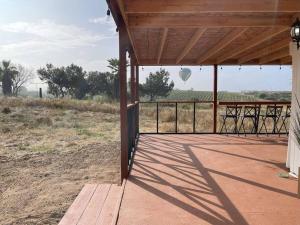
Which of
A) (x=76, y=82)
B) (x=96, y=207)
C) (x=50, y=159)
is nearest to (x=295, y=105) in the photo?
(x=96, y=207)

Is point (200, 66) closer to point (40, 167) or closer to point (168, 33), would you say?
point (168, 33)

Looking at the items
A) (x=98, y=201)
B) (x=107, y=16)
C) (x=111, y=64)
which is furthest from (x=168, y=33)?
(x=111, y=64)

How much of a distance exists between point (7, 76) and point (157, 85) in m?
14.2

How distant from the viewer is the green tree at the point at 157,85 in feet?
106

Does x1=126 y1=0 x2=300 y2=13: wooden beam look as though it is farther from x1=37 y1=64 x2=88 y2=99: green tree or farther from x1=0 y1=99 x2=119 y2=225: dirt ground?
x1=37 y1=64 x2=88 y2=99: green tree

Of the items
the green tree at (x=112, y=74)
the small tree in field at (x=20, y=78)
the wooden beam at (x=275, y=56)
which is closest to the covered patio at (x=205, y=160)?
the wooden beam at (x=275, y=56)

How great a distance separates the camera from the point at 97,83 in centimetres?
3136

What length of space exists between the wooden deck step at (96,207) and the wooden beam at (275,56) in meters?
4.99

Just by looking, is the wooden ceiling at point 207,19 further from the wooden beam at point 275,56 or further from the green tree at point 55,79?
the green tree at point 55,79

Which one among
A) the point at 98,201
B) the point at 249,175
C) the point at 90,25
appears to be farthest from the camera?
the point at 90,25

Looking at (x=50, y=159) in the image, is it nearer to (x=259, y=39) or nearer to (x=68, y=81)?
(x=259, y=39)

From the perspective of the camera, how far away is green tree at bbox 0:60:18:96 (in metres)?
31.5

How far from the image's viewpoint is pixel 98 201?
373cm

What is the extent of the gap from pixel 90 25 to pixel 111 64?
6.09m
